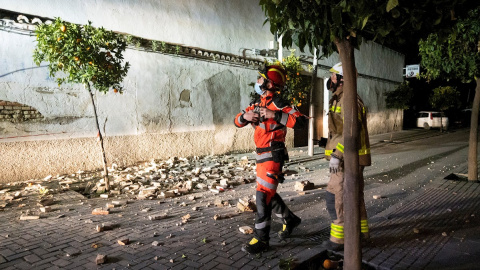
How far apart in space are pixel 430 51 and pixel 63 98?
9.30m

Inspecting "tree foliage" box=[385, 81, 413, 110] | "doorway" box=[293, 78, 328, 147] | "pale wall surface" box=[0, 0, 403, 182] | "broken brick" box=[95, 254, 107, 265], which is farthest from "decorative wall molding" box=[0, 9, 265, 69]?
"tree foliage" box=[385, 81, 413, 110]

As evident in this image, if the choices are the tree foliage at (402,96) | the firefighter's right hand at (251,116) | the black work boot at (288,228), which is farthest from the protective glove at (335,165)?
the tree foliage at (402,96)

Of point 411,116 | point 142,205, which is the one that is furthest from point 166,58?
point 411,116

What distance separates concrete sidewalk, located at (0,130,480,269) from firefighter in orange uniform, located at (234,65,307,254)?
1.03ft

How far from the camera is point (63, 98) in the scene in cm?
785

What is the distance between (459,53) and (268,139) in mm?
5362

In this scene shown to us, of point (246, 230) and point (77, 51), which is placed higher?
point (77, 51)

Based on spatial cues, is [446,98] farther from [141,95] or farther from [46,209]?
[46,209]

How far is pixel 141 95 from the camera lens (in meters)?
9.43

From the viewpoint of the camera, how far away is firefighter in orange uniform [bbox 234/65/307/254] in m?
3.48

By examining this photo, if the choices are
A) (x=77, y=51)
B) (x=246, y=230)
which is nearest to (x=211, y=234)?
(x=246, y=230)

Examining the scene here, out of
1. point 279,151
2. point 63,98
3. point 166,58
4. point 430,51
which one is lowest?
point 279,151

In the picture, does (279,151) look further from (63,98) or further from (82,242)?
(63,98)

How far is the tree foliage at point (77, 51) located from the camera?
5281mm
